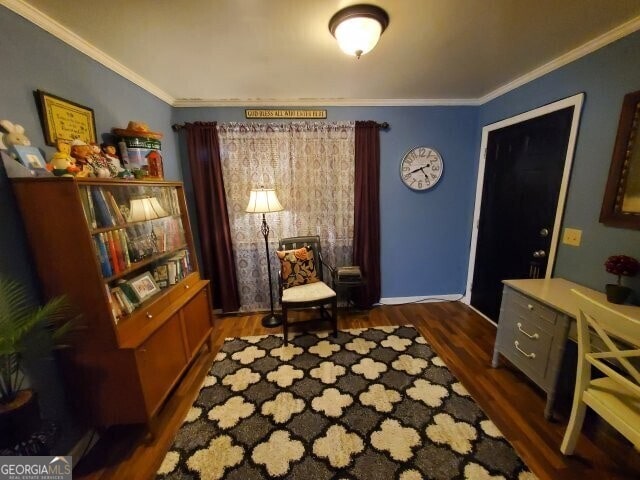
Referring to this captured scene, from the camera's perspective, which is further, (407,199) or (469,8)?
(407,199)

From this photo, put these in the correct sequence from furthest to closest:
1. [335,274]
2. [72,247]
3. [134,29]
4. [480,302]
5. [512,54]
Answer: [480,302], [335,274], [512,54], [134,29], [72,247]

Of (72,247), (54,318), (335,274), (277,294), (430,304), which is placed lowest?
(430,304)

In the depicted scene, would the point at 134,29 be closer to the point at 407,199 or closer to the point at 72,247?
the point at 72,247

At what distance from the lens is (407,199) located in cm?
292

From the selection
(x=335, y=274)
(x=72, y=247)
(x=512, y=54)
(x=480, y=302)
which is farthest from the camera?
(x=480, y=302)

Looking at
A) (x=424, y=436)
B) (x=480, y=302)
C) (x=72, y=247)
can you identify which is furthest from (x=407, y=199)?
(x=72, y=247)

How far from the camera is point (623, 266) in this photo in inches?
56.6

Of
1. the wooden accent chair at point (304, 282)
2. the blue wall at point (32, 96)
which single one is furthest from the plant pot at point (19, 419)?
the wooden accent chair at point (304, 282)

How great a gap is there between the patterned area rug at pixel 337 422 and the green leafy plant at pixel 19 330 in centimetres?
84

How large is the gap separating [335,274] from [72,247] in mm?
2027

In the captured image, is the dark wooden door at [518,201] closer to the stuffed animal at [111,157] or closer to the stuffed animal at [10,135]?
the stuffed animal at [111,157]

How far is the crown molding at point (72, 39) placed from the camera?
1203mm

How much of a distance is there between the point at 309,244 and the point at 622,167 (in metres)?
2.38

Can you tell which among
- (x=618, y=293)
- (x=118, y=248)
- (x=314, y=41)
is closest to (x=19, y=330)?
(x=118, y=248)
